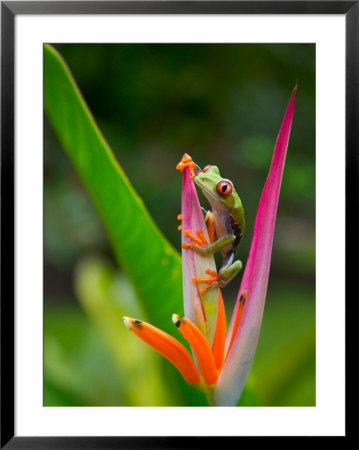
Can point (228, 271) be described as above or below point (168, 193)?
below

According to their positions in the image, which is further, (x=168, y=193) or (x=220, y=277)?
(x=168, y=193)

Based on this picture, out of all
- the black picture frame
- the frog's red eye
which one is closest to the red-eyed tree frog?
the frog's red eye

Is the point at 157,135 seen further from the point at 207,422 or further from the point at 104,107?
the point at 207,422

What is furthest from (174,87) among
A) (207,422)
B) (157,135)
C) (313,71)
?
(207,422)

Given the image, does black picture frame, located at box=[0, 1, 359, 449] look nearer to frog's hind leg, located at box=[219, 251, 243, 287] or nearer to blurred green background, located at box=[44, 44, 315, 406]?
blurred green background, located at box=[44, 44, 315, 406]

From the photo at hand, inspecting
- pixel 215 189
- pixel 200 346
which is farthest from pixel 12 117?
pixel 200 346

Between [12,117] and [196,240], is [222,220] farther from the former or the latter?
[12,117]

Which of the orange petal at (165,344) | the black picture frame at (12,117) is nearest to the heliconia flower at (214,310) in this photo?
the orange petal at (165,344)

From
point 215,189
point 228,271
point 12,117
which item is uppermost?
point 12,117
